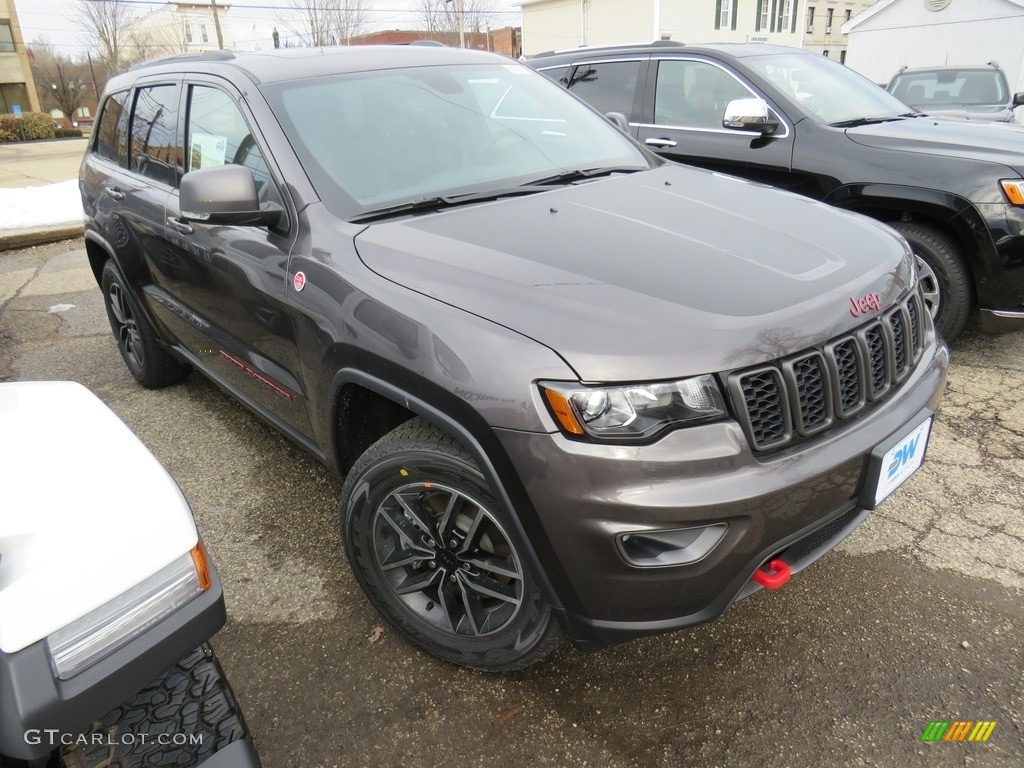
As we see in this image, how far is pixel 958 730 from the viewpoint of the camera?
1928 mm

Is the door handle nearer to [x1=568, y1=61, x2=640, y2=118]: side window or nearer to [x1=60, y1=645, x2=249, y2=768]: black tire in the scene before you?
[x1=60, y1=645, x2=249, y2=768]: black tire

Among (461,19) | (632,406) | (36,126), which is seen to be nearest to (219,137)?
(632,406)

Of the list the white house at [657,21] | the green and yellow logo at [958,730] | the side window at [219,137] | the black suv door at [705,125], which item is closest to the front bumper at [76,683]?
the side window at [219,137]

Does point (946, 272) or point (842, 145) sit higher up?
point (842, 145)

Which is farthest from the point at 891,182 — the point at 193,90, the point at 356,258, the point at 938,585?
the point at 193,90

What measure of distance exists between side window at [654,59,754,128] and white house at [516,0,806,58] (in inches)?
1054

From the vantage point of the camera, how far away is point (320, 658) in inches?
90.1

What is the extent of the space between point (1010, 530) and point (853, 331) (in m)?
1.46

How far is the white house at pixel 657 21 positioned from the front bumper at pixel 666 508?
30.9 meters

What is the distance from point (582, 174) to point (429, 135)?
0.59 meters

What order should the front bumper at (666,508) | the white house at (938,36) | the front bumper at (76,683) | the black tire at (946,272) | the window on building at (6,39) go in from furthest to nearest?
1. the window on building at (6,39)
2. the white house at (938,36)
3. the black tire at (946,272)
4. the front bumper at (666,508)
5. the front bumper at (76,683)

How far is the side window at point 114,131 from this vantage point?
387 centimetres

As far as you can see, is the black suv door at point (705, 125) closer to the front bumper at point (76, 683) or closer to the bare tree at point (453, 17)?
the front bumper at point (76, 683)

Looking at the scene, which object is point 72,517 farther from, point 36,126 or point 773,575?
point 36,126
